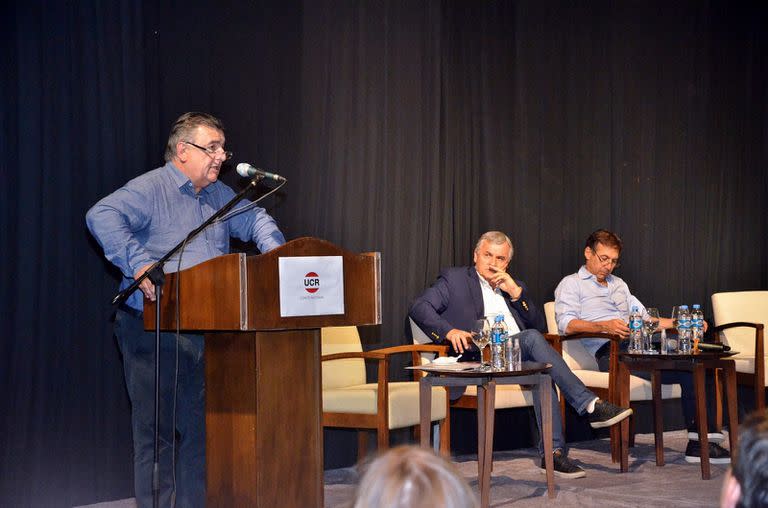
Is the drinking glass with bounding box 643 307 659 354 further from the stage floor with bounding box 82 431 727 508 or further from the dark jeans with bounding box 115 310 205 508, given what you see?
the dark jeans with bounding box 115 310 205 508

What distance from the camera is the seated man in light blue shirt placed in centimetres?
533

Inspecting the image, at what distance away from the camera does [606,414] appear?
4758 mm

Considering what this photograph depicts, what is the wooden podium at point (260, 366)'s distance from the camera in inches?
112

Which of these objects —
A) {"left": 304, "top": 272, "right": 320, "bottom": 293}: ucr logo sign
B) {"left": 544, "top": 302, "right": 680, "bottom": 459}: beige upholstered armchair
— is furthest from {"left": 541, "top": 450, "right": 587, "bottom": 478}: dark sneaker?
{"left": 304, "top": 272, "right": 320, "bottom": 293}: ucr logo sign

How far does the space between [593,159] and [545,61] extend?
77 cm

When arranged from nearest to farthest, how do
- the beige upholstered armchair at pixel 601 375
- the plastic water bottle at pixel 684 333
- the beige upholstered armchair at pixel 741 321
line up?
the plastic water bottle at pixel 684 333
the beige upholstered armchair at pixel 601 375
the beige upholstered armchair at pixel 741 321

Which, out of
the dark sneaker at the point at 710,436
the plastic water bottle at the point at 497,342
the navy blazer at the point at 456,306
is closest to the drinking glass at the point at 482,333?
the plastic water bottle at the point at 497,342

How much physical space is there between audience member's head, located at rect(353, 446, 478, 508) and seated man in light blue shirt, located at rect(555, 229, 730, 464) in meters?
4.44

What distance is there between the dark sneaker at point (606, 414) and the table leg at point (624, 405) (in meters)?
0.15

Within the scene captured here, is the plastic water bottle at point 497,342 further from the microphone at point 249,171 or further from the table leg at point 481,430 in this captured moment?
the microphone at point 249,171

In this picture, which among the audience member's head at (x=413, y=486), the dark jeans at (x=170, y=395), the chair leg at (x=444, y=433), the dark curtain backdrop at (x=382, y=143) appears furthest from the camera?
the chair leg at (x=444, y=433)

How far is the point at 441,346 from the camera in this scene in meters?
4.88

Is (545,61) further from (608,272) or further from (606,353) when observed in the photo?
(606,353)

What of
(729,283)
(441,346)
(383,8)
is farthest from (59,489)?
(729,283)
